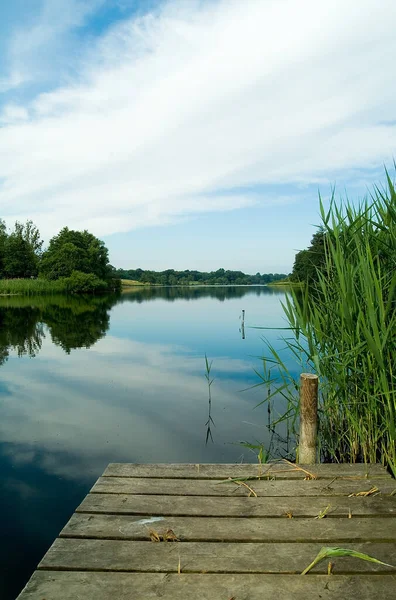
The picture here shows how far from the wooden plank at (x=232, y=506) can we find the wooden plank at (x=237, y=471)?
34 centimetres

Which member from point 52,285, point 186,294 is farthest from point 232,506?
point 186,294

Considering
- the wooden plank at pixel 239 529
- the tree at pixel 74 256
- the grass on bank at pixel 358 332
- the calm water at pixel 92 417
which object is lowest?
the calm water at pixel 92 417

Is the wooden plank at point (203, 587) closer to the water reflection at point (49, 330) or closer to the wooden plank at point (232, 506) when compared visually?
the wooden plank at point (232, 506)

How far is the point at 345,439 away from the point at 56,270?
49.0 meters

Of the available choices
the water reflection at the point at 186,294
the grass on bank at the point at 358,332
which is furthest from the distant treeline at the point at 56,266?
the grass on bank at the point at 358,332

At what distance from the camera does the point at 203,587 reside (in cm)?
175

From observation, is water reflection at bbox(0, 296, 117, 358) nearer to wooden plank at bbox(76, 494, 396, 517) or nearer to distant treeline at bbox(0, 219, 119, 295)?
wooden plank at bbox(76, 494, 396, 517)

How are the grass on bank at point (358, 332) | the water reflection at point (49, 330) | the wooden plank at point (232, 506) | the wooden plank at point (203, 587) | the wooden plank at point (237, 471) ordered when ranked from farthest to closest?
the water reflection at point (49, 330) < the grass on bank at point (358, 332) < the wooden plank at point (237, 471) < the wooden plank at point (232, 506) < the wooden plank at point (203, 587)

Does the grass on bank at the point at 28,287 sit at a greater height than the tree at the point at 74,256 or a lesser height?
lesser

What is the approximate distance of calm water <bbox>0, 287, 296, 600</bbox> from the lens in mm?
3824

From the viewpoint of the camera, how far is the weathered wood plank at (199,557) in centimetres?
187

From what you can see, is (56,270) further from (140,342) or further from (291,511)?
(291,511)

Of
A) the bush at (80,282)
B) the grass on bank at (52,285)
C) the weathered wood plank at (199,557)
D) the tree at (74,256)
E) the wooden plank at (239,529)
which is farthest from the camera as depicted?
Result: the tree at (74,256)

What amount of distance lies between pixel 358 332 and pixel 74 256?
50.2 metres
